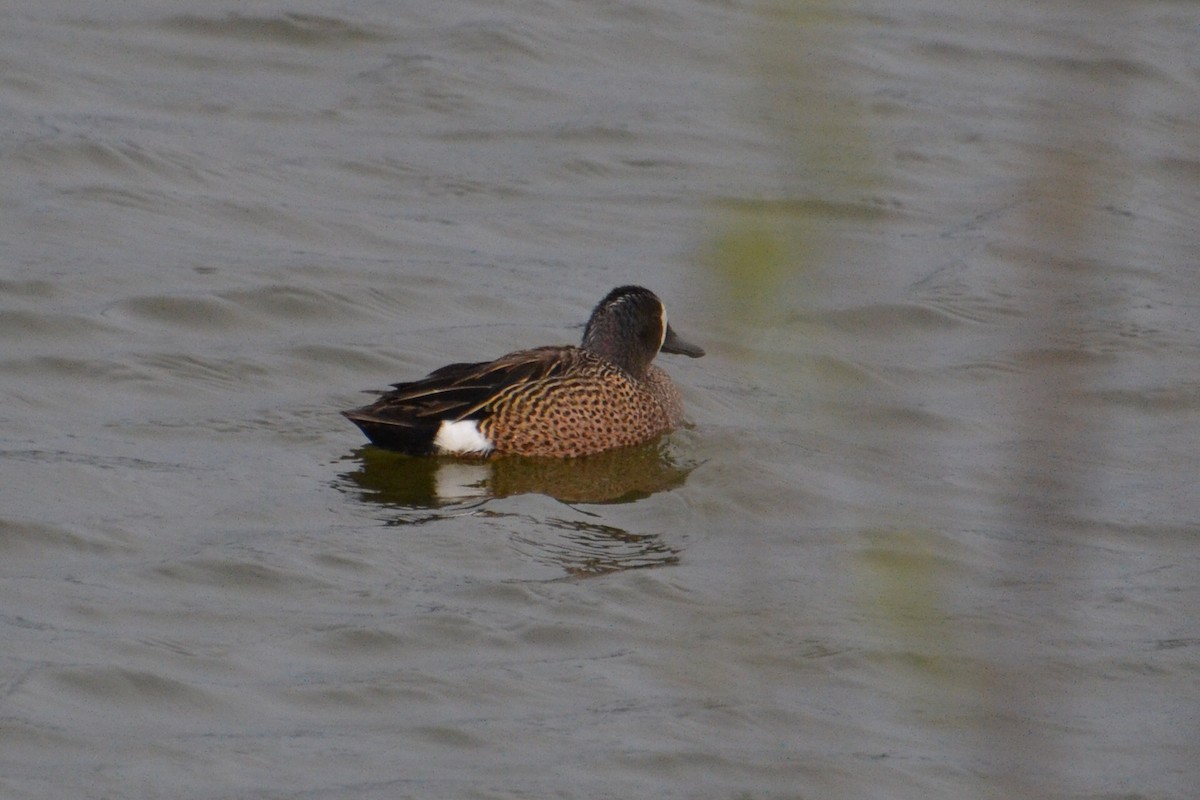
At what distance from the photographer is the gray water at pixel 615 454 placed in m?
3.70

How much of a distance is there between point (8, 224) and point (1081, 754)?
660 centimetres

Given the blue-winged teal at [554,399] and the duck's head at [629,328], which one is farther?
the duck's head at [629,328]

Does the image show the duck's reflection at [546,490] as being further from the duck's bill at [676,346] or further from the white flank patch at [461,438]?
the duck's bill at [676,346]

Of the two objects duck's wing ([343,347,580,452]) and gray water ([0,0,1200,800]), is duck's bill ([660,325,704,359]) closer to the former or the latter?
gray water ([0,0,1200,800])

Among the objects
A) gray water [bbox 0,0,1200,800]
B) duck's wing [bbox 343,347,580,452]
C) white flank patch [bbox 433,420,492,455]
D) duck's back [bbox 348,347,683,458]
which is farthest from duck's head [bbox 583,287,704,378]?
white flank patch [bbox 433,420,492,455]

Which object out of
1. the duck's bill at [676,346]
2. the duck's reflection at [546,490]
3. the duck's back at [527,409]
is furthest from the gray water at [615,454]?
the duck's bill at [676,346]

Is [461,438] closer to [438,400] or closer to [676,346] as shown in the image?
[438,400]

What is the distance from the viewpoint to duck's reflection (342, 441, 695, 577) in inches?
252

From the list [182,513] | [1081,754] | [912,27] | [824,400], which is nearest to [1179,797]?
[1081,754]

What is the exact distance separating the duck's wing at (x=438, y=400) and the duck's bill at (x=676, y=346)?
0.75 metres

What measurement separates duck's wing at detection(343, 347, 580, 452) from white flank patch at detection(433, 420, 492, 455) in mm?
25

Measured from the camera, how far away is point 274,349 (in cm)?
849

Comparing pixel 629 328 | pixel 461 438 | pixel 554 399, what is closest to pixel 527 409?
pixel 554 399

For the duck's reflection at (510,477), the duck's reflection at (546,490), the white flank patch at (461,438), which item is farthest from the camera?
the white flank patch at (461,438)
